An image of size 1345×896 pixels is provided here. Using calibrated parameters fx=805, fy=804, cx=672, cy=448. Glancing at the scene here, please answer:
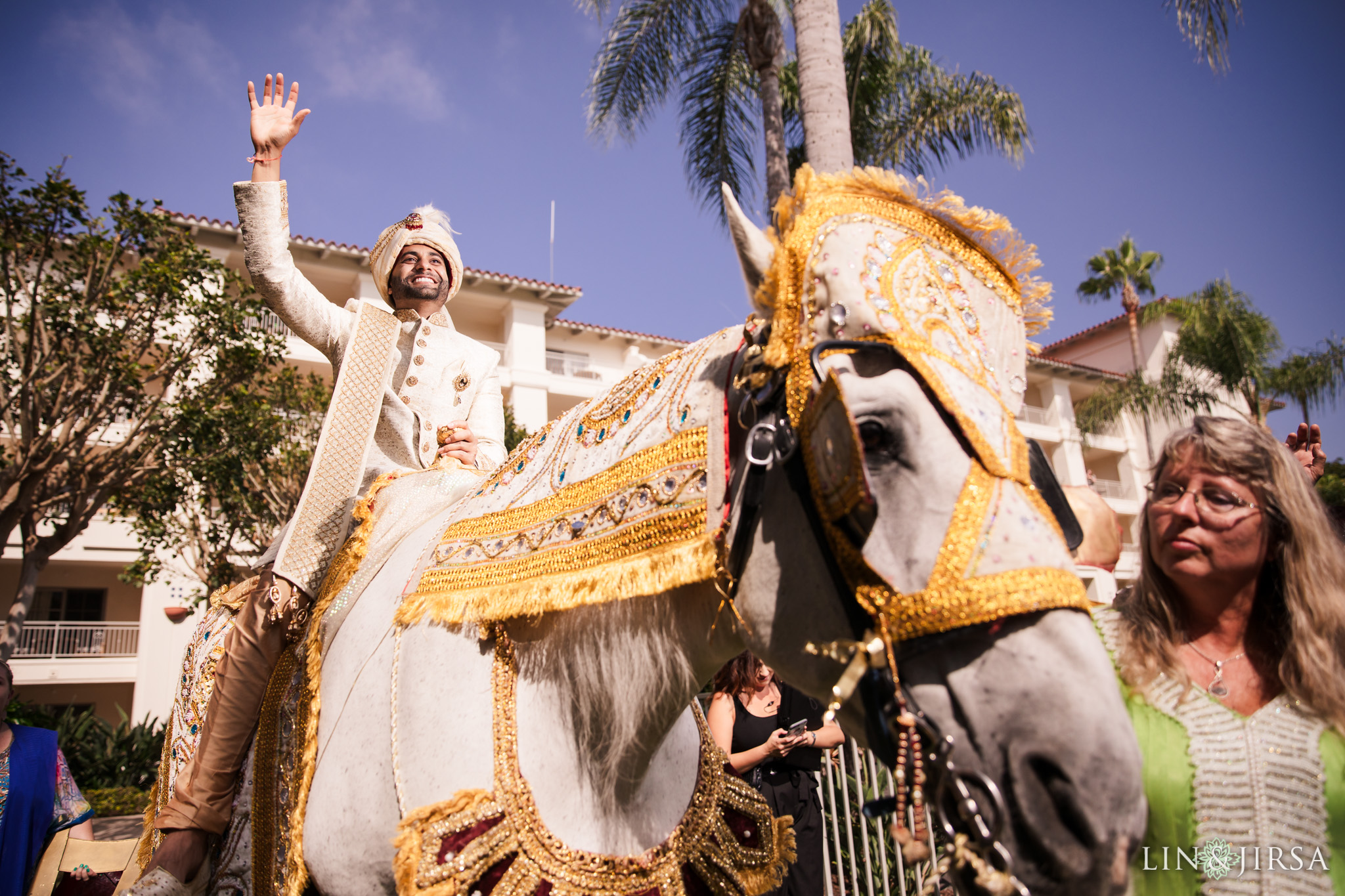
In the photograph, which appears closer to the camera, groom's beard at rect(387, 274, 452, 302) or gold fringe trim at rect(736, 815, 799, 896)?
gold fringe trim at rect(736, 815, 799, 896)

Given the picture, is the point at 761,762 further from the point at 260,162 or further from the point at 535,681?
the point at 260,162

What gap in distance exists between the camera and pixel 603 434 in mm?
1992

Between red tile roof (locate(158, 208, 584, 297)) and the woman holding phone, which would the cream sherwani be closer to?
the woman holding phone

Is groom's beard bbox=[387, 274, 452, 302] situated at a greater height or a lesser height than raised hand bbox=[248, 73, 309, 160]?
lesser

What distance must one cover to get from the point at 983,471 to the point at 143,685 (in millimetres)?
23054

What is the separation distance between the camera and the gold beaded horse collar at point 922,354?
132 centimetres

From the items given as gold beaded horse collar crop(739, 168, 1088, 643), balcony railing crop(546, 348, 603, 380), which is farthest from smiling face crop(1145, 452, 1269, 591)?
balcony railing crop(546, 348, 603, 380)

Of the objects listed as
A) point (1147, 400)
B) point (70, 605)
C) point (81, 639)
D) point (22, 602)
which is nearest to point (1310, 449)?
point (22, 602)

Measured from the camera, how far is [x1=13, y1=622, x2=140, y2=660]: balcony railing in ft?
64.0

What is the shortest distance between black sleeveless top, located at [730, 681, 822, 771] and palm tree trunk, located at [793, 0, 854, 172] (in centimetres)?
477

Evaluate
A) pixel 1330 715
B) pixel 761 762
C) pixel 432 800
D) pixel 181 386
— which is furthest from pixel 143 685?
pixel 1330 715

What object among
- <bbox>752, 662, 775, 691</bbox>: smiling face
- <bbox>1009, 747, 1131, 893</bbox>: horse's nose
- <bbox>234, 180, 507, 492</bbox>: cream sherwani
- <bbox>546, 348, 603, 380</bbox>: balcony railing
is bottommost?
<bbox>1009, 747, 1131, 893</bbox>: horse's nose

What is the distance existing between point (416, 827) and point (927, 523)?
4.19 ft

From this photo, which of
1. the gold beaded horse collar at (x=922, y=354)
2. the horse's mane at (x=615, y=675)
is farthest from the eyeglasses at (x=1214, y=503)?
the horse's mane at (x=615, y=675)
